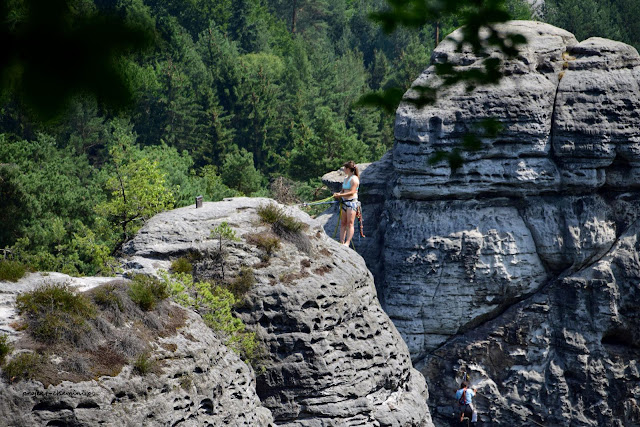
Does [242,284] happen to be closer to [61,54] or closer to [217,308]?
[217,308]

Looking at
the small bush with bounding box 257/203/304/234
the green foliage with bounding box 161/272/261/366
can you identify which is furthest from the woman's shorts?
the green foliage with bounding box 161/272/261/366

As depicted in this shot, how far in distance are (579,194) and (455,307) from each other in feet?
13.9

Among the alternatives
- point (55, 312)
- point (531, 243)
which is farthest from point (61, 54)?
point (531, 243)

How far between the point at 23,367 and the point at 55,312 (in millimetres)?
766

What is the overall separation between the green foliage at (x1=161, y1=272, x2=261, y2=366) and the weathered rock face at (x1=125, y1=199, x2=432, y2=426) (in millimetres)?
330

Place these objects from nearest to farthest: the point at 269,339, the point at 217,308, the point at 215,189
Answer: the point at 217,308
the point at 269,339
the point at 215,189

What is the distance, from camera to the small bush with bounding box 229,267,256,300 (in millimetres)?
11305

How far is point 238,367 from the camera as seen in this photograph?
10.3 meters

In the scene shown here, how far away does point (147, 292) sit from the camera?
9422 millimetres

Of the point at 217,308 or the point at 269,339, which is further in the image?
the point at 269,339

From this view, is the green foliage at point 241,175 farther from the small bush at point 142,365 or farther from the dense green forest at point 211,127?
the small bush at point 142,365

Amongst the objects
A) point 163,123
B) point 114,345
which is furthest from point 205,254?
point 163,123

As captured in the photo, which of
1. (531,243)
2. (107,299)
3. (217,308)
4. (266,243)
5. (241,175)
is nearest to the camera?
(107,299)

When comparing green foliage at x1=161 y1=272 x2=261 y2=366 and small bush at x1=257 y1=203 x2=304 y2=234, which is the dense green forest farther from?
small bush at x1=257 y1=203 x2=304 y2=234
